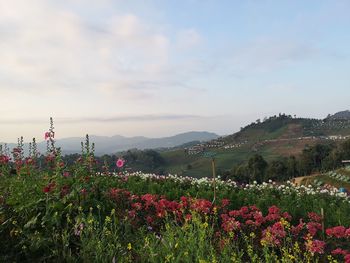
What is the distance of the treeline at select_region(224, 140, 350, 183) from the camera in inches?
2266

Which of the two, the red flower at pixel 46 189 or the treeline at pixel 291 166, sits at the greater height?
the red flower at pixel 46 189

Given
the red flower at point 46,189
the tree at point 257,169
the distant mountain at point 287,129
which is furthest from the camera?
the distant mountain at point 287,129

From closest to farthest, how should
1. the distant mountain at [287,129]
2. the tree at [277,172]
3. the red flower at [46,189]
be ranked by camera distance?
the red flower at [46,189]
the tree at [277,172]
the distant mountain at [287,129]

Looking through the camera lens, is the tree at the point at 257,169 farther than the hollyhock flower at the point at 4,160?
Yes

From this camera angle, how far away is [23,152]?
29.1ft

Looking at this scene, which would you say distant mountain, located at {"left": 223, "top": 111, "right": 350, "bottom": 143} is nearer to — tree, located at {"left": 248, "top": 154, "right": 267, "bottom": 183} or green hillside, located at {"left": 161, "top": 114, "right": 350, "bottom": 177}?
green hillside, located at {"left": 161, "top": 114, "right": 350, "bottom": 177}

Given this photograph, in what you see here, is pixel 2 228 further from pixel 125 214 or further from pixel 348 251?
pixel 348 251

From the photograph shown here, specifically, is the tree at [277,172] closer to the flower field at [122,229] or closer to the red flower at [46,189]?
the flower field at [122,229]

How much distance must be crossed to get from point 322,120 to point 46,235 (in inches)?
8104

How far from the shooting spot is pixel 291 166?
61656 mm

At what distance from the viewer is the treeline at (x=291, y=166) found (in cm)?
5756

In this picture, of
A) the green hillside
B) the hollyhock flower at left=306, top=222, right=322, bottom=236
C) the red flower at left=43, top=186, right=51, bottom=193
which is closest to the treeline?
the green hillside

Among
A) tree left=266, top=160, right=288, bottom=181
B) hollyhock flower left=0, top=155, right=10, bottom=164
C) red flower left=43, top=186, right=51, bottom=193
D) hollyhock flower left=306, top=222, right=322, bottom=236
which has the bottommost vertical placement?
tree left=266, top=160, right=288, bottom=181

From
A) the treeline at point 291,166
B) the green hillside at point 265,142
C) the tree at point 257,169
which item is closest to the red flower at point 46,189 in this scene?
the treeline at point 291,166
